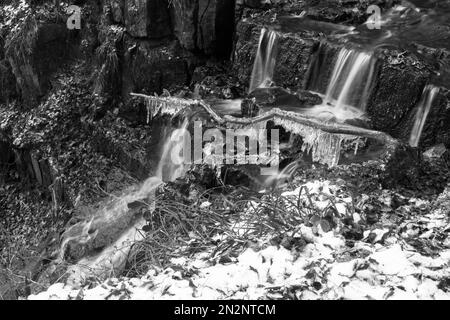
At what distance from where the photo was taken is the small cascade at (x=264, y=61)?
8.74m

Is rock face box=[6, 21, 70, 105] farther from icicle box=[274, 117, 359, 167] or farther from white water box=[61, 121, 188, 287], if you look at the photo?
icicle box=[274, 117, 359, 167]

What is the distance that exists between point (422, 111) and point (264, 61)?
3304 millimetres

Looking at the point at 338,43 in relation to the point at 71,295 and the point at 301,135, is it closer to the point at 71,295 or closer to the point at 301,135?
the point at 301,135

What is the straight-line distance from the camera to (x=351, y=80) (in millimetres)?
7621

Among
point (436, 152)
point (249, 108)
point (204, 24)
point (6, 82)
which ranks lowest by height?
point (6, 82)

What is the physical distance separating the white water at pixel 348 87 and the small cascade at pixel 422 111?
86 cm

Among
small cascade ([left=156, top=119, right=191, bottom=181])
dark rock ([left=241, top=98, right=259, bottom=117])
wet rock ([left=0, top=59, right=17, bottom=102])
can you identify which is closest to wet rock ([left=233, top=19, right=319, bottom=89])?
dark rock ([left=241, top=98, right=259, bottom=117])

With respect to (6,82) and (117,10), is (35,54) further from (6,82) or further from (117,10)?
(117,10)

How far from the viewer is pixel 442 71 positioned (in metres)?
6.87

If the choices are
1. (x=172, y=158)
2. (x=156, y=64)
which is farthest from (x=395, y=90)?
(x=156, y=64)

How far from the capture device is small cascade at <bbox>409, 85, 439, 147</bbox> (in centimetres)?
662

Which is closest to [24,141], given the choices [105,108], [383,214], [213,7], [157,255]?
[105,108]

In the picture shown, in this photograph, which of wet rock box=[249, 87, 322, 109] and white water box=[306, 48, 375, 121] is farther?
wet rock box=[249, 87, 322, 109]
